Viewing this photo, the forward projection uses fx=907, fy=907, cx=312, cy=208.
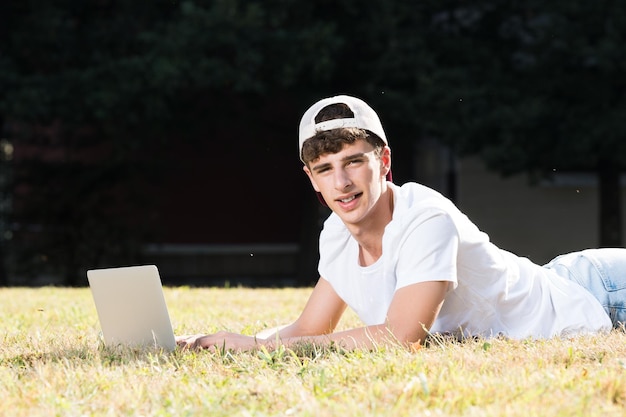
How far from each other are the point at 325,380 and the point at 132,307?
47.8 inches

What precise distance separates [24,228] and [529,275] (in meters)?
12.2

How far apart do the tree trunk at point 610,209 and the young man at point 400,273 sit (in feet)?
34.2

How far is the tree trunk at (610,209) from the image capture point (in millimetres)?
14469

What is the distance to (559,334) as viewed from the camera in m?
4.25

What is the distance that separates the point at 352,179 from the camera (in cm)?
379

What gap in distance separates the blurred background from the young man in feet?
27.1

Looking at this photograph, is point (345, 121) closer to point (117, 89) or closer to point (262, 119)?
point (117, 89)

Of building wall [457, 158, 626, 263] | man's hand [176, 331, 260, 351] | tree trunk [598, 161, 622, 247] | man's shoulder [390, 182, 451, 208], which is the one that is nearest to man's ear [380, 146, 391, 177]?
man's shoulder [390, 182, 451, 208]

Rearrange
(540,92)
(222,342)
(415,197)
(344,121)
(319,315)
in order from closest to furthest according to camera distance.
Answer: (344,121) < (415,197) < (222,342) < (319,315) < (540,92)

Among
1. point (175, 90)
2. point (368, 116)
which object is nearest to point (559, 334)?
point (368, 116)

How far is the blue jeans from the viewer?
453 centimetres

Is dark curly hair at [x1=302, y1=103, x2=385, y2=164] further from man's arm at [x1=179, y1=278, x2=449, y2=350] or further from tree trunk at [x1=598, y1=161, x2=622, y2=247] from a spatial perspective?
tree trunk at [x1=598, y1=161, x2=622, y2=247]

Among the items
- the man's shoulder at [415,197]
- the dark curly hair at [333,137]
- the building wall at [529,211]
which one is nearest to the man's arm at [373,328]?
the man's shoulder at [415,197]

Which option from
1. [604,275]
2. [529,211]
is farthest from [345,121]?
[529,211]
